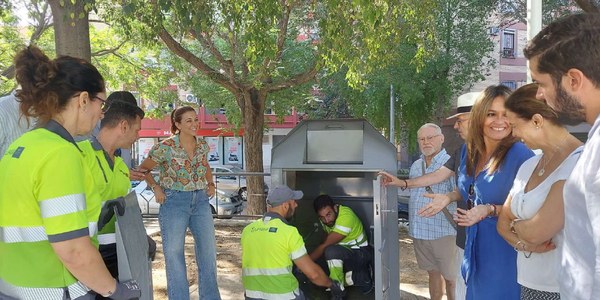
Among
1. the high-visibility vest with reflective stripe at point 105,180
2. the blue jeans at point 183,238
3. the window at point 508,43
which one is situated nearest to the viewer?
the high-visibility vest with reflective stripe at point 105,180

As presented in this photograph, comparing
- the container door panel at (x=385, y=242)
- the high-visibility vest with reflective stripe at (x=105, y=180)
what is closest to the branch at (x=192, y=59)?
the container door panel at (x=385, y=242)

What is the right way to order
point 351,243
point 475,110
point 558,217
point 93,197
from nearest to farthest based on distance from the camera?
1. point 558,217
2. point 93,197
3. point 475,110
4. point 351,243

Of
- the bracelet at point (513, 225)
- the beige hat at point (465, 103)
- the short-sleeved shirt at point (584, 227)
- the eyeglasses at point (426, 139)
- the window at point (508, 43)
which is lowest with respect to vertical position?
the bracelet at point (513, 225)

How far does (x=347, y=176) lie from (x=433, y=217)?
3.58 ft

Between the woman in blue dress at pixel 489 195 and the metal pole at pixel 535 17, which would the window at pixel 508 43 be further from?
the woman in blue dress at pixel 489 195

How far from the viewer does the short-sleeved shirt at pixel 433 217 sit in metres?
3.88

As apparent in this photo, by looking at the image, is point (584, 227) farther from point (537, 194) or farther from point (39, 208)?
point (39, 208)

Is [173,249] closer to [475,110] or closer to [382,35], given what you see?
[475,110]

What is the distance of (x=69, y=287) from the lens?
1.77 m

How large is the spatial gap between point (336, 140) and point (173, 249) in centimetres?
163

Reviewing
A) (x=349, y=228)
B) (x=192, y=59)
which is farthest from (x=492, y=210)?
(x=192, y=59)

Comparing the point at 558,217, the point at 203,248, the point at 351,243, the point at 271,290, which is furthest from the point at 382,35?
the point at 558,217

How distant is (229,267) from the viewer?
619 cm

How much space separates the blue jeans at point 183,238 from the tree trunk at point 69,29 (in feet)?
4.92
